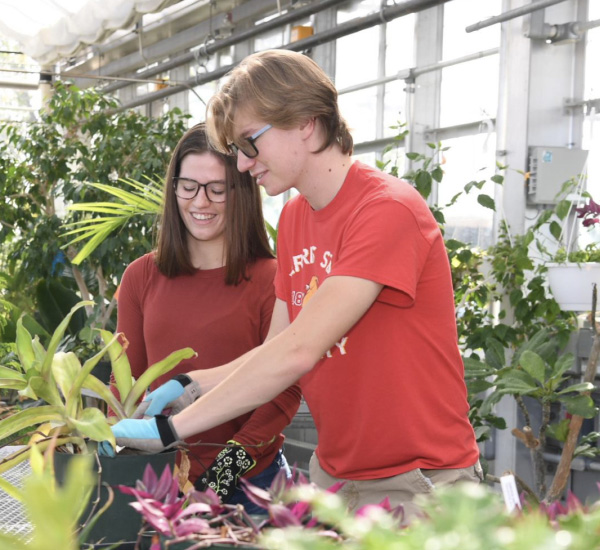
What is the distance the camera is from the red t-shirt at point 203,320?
1.58 meters

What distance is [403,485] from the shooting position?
1.24 m

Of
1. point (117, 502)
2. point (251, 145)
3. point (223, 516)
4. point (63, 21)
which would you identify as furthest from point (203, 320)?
point (63, 21)

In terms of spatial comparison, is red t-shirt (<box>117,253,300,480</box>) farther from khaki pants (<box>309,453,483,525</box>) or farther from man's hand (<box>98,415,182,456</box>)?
man's hand (<box>98,415,182,456</box>)

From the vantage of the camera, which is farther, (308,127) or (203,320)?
(203,320)

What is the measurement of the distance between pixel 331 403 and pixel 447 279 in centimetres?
25

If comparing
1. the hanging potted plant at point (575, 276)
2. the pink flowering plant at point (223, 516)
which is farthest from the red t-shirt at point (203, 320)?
the hanging potted plant at point (575, 276)

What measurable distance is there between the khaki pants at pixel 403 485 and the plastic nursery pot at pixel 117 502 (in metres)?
0.37

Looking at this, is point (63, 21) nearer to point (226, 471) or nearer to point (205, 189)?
point (205, 189)

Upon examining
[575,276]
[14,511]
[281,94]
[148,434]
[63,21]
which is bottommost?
[14,511]

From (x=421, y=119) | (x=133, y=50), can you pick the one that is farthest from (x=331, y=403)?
(x=133, y=50)

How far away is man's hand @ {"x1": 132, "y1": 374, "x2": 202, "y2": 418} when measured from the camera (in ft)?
4.05

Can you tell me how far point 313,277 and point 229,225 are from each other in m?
0.36

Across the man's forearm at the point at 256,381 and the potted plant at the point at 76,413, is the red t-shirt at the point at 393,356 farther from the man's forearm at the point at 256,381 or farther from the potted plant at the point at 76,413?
the potted plant at the point at 76,413

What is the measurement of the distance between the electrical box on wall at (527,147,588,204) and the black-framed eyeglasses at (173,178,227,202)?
9.70 ft
